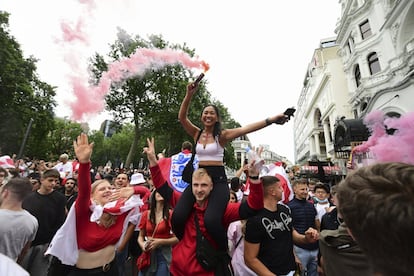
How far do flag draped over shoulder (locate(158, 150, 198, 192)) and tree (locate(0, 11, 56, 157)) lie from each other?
2240 centimetres

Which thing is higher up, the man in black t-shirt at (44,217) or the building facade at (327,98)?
the building facade at (327,98)

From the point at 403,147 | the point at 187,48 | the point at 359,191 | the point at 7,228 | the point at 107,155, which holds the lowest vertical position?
the point at 7,228

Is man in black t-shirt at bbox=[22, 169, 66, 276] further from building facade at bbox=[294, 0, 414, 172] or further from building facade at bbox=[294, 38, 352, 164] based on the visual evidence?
building facade at bbox=[294, 38, 352, 164]

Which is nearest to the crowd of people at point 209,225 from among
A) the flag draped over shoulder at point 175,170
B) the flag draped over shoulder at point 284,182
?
the flag draped over shoulder at point 284,182

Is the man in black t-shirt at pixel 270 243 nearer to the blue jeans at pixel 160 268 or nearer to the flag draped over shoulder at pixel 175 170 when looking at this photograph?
the blue jeans at pixel 160 268

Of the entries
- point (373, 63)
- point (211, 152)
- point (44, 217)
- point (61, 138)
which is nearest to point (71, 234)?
point (211, 152)

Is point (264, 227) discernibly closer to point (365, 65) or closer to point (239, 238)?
point (239, 238)

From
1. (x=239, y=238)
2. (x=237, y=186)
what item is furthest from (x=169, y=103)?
(x=239, y=238)

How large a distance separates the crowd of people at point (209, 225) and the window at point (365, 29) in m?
28.5

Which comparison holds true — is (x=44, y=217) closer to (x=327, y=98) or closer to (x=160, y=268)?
(x=160, y=268)

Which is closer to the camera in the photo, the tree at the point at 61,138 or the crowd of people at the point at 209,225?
the crowd of people at the point at 209,225

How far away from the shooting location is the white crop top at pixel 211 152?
10.2 ft

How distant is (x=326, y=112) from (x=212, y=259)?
132 ft

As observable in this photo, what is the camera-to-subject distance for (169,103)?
18.4m
